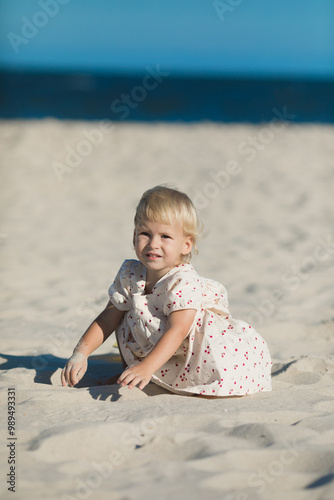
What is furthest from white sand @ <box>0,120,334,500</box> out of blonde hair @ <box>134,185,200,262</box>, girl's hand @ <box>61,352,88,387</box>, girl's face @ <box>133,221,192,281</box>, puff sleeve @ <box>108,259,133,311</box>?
blonde hair @ <box>134,185,200,262</box>

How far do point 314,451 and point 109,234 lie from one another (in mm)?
4909

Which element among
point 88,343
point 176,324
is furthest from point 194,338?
point 88,343

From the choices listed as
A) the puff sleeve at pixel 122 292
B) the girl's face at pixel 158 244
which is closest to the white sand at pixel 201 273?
the puff sleeve at pixel 122 292

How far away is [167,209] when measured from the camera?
108 inches

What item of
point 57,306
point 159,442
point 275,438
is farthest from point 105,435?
point 57,306

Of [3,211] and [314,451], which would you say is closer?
[314,451]

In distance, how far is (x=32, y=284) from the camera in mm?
5023

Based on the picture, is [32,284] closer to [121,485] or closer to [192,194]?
[121,485]

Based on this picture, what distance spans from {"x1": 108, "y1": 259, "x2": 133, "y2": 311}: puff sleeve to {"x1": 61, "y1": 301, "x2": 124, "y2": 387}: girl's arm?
89mm

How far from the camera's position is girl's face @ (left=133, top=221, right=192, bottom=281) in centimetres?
275

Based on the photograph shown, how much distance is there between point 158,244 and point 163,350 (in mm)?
469

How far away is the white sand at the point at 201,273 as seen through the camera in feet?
6.54

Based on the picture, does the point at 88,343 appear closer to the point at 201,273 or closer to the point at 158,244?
the point at 158,244

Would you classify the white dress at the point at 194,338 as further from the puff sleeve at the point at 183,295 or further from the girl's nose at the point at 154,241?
the girl's nose at the point at 154,241
